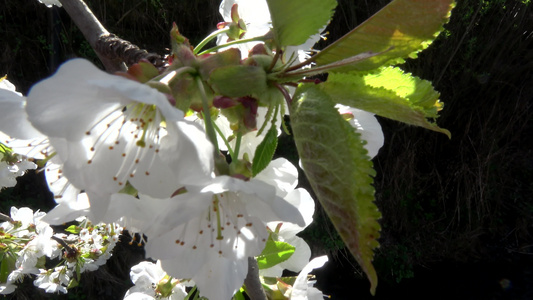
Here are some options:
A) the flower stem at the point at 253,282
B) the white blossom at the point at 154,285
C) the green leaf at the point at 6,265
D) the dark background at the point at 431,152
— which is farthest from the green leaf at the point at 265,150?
the dark background at the point at 431,152

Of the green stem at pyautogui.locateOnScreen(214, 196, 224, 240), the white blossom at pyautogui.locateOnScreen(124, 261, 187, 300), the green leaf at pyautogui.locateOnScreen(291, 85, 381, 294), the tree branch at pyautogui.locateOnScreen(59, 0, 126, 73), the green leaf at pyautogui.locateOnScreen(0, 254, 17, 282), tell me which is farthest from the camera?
the green leaf at pyautogui.locateOnScreen(0, 254, 17, 282)

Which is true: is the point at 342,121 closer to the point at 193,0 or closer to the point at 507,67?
the point at 193,0

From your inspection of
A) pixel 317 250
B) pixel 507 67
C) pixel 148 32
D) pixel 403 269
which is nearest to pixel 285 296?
pixel 317 250

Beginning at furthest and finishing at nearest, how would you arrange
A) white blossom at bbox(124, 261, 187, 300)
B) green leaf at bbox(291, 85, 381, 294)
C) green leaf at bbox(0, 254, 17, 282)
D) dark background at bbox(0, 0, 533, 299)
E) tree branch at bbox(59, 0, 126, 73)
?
1. dark background at bbox(0, 0, 533, 299)
2. green leaf at bbox(0, 254, 17, 282)
3. white blossom at bbox(124, 261, 187, 300)
4. tree branch at bbox(59, 0, 126, 73)
5. green leaf at bbox(291, 85, 381, 294)

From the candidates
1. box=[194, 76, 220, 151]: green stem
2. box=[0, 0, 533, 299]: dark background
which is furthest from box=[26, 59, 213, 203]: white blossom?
box=[0, 0, 533, 299]: dark background

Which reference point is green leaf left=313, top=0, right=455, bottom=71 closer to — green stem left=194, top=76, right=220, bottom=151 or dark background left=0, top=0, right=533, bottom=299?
green stem left=194, top=76, right=220, bottom=151

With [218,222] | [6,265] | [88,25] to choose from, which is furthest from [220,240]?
[6,265]

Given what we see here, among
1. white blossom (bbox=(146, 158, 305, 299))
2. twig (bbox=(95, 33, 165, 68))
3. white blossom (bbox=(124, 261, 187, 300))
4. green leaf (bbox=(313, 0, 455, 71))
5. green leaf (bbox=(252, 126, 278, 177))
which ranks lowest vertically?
white blossom (bbox=(124, 261, 187, 300))
